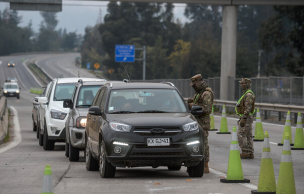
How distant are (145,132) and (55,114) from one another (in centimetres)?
631

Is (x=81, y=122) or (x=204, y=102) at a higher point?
(x=204, y=102)

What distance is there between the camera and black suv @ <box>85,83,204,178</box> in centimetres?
955

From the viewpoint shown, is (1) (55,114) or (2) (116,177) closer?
(2) (116,177)

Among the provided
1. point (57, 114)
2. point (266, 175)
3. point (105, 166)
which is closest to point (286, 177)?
point (266, 175)

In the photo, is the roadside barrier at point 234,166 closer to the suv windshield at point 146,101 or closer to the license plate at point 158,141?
the license plate at point 158,141

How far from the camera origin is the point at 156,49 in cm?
11194

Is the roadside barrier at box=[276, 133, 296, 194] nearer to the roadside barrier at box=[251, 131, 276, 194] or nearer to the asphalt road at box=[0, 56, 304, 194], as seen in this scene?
the roadside barrier at box=[251, 131, 276, 194]

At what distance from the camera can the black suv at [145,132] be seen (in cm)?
955

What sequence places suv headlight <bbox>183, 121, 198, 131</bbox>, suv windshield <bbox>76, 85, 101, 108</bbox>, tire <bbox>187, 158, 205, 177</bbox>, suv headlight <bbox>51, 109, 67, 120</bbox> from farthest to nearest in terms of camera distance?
suv headlight <bbox>51, 109, 67, 120</bbox>
suv windshield <bbox>76, 85, 101, 108</bbox>
tire <bbox>187, 158, 205, 177</bbox>
suv headlight <bbox>183, 121, 198, 131</bbox>

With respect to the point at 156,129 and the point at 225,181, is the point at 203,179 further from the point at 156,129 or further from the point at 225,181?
the point at 156,129

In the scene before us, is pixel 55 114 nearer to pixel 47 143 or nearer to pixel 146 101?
pixel 47 143

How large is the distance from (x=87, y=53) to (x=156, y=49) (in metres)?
71.8

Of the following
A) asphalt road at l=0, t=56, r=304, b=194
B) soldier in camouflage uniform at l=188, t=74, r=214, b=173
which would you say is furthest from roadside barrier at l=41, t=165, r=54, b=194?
soldier in camouflage uniform at l=188, t=74, r=214, b=173

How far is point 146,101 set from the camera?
10.6 meters
